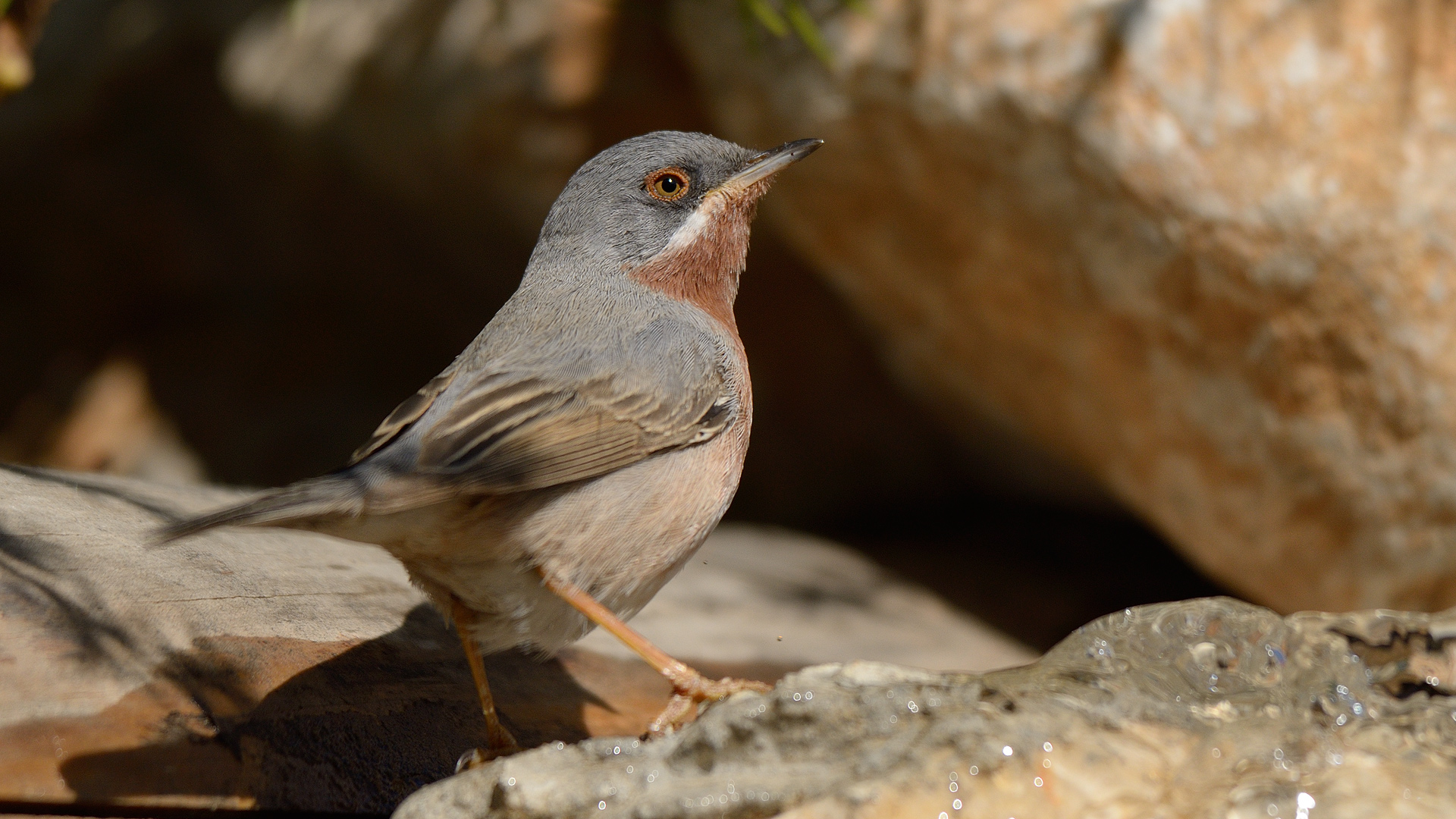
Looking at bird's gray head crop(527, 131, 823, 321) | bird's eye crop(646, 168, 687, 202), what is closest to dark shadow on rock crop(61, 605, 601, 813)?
bird's gray head crop(527, 131, 823, 321)

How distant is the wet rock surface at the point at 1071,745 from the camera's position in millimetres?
2256

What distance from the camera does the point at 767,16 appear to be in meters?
5.43

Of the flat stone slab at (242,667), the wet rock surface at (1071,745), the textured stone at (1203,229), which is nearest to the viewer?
the wet rock surface at (1071,745)

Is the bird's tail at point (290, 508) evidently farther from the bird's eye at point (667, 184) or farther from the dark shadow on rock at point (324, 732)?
the bird's eye at point (667, 184)

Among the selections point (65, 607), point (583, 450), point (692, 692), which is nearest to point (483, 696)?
point (692, 692)

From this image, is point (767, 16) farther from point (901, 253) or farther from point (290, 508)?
point (290, 508)

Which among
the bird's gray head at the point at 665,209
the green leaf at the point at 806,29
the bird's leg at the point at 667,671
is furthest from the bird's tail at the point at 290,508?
the green leaf at the point at 806,29

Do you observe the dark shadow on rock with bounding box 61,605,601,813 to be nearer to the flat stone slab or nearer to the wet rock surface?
the flat stone slab

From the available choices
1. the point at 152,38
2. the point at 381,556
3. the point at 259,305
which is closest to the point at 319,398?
the point at 259,305

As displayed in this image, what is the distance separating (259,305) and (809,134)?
537 cm

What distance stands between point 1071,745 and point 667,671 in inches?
53.1

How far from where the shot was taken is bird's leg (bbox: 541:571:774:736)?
326 centimetres

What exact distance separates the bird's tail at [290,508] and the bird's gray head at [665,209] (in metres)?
1.40

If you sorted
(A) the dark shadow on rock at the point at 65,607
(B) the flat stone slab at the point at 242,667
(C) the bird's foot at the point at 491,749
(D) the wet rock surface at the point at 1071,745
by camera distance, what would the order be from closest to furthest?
(D) the wet rock surface at the point at 1071,745 → (B) the flat stone slab at the point at 242,667 → (A) the dark shadow on rock at the point at 65,607 → (C) the bird's foot at the point at 491,749
